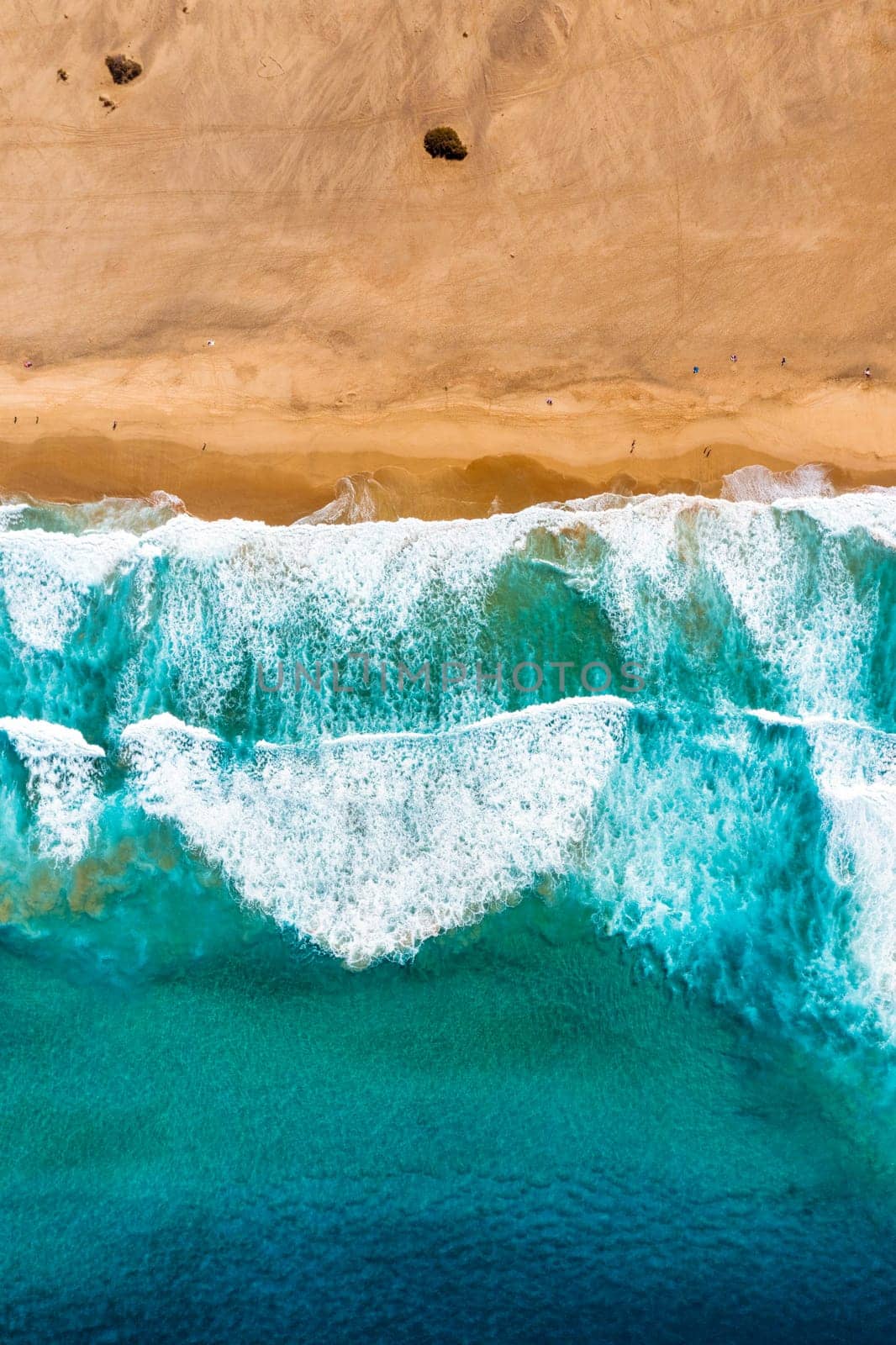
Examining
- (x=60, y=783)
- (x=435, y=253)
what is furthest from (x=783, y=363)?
(x=60, y=783)

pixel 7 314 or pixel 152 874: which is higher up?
pixel 7 314

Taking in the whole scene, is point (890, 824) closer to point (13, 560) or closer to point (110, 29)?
point (13, 560)

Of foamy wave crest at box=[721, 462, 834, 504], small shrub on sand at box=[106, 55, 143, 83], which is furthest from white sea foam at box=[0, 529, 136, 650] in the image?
foamy wave crest at box=[721, 462, 834, 504]

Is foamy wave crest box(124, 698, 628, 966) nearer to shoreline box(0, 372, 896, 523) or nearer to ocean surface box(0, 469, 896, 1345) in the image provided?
ocean surface box(0, 469, 896, 1345)

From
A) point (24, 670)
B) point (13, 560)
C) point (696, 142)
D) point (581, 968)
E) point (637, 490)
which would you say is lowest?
point (581, 968)

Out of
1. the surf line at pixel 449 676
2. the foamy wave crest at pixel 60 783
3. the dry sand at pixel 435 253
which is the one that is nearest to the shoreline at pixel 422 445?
the dry sand at pixel 435 253

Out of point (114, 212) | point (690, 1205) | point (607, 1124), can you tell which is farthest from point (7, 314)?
point (690, 1205)
